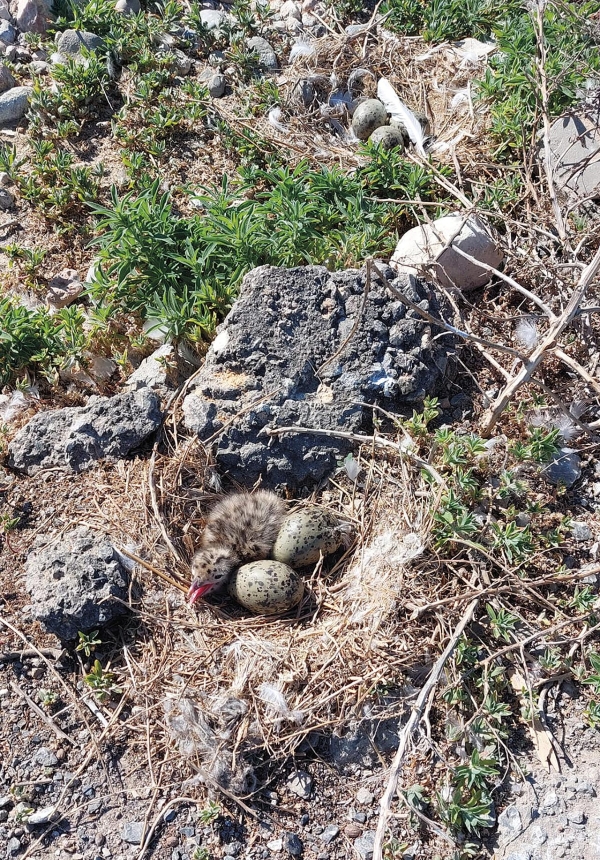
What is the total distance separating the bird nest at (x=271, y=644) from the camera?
315cm

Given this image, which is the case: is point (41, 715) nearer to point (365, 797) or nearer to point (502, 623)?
point (365, 797)

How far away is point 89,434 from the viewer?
12.8 ft

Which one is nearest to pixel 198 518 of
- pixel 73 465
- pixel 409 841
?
pixel 73 465

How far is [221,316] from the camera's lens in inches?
171

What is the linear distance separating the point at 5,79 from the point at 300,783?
5.39 metres

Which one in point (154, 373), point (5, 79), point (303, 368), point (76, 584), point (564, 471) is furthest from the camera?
point (5, 79)

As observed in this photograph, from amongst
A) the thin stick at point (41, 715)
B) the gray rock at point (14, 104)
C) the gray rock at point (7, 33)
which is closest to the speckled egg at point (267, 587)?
the thin stick at point (41, 715)

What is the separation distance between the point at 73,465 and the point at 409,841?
7.59 ft

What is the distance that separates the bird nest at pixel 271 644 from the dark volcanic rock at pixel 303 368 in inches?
7.7

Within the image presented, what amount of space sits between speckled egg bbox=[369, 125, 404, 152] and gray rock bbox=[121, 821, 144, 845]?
422 cm

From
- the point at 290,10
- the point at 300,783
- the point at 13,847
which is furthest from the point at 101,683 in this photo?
the point at 290,10

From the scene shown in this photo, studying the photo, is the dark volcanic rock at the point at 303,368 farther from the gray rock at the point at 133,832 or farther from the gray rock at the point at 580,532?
the gray rock at the point at 133,832

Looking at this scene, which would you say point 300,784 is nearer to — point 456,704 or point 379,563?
point 456,704

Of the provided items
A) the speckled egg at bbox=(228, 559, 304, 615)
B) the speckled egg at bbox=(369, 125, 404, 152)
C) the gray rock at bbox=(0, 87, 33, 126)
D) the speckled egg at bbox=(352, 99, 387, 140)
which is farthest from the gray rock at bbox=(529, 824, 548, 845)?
the gray rock at bbox=(0, 87, 33, 126)
